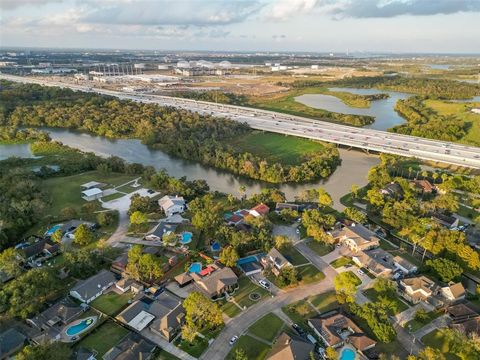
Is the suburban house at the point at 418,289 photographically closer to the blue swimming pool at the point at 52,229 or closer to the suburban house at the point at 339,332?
the suburban house at the point at 339,332

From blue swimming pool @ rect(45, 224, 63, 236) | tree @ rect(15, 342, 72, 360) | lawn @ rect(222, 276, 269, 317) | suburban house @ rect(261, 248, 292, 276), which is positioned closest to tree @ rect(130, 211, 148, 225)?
blue swimming pool @ rect(45, 224, 63, 236)

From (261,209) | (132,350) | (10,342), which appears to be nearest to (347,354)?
(132,350)

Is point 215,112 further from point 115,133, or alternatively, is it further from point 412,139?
point 412,139

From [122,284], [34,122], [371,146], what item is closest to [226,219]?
[122,284]

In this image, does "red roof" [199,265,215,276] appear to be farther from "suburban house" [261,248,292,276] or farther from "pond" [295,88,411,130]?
"pond" [295,88,411,130]

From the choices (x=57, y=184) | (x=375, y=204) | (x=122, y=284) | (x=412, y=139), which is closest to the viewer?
(x=122, y=284)

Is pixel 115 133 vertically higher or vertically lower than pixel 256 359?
higher
